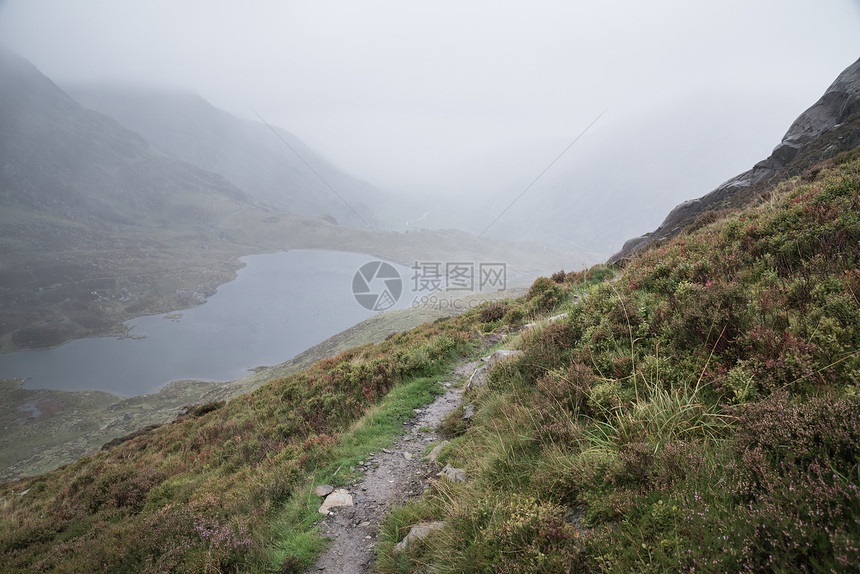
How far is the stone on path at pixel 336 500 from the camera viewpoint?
18.5ft

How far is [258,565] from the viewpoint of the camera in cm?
446

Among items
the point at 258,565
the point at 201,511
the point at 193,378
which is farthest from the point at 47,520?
the point at 193,378

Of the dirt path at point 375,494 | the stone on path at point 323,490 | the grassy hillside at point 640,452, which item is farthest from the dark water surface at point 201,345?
the stone on path at point 323,490

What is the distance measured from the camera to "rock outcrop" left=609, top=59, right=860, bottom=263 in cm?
2314

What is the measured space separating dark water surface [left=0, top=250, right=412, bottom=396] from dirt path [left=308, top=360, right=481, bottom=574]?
102 metres

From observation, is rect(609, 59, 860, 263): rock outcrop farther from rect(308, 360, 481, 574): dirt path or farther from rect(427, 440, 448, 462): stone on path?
rect(427, 440, 448, 462): stone on path

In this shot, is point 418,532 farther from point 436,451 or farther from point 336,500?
point 436,451

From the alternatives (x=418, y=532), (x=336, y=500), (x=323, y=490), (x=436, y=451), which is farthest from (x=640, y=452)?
(x=323, y=490)

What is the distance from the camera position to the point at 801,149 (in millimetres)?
26250

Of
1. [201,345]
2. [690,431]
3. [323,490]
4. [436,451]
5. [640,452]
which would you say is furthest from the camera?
[201,345]

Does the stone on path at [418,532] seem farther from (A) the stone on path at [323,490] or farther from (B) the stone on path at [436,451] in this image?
(A) the stone on path at [323,490]

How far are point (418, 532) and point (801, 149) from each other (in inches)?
1533

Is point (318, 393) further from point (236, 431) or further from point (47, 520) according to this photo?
point (47, 520)

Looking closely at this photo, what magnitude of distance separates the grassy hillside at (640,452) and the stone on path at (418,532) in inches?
5.2
